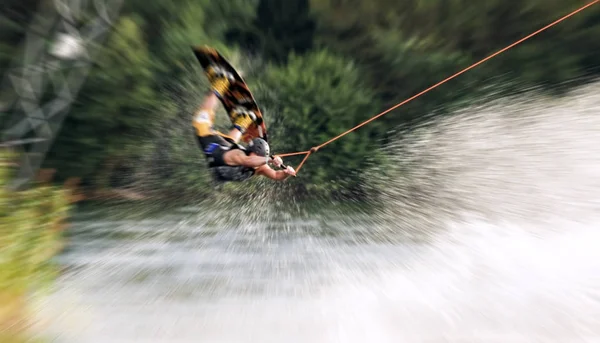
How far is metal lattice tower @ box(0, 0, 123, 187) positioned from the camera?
267 inches

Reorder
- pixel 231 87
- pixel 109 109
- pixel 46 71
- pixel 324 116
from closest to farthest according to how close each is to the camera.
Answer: pixel 231 87
pixel 46 71
pixel 109 109
pixel 324 116

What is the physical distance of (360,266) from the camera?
5.38 meters

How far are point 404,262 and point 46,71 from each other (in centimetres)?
458

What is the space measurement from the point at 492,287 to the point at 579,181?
4.40 metres

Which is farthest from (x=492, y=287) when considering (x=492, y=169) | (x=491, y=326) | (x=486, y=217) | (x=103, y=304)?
(x=492, y=169)

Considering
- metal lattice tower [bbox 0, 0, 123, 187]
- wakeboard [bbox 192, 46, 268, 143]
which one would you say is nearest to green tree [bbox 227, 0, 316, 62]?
metal lattice tower [bbox 0, 0, 123, 187]

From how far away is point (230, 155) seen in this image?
4.66 metres

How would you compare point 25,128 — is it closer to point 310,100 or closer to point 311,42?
point 310,100

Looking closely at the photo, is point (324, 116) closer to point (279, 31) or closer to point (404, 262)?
point (279, 31)

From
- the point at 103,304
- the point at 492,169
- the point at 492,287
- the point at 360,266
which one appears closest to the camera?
the point at 103,304

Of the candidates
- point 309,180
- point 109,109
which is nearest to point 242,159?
point 109,109

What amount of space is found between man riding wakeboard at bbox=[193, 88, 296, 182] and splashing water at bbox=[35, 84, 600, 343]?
0.89 m

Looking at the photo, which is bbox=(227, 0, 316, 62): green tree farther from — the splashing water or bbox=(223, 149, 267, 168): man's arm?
bbox=(223, 149, 267, 168): man's arm

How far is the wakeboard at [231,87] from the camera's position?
15.0 ft
